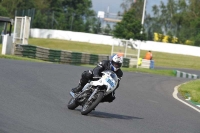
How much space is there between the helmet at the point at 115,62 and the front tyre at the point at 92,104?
0.55m

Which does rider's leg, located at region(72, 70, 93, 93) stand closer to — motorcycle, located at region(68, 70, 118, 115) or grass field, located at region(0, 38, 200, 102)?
motorcycle, located at region(68, 70, 118, 115)

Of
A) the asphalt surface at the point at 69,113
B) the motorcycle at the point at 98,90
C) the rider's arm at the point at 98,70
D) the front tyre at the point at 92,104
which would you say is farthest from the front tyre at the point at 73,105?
the rider's arm at the point at 98,70

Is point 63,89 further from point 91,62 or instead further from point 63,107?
point 91,62

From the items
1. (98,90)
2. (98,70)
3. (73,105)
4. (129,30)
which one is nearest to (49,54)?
(129,30)

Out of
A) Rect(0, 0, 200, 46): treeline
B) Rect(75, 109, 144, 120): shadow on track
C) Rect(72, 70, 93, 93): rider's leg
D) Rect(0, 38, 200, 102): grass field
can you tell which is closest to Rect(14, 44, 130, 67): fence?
Rect(0, 0, 200, 46): treeline

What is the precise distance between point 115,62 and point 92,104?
34.5 inches

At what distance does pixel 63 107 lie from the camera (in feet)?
37.0

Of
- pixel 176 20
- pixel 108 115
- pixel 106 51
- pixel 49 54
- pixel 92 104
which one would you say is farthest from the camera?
pixel 176 20

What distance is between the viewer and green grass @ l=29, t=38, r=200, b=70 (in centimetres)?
5372

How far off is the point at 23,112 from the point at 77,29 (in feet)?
180

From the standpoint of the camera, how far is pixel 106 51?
56812 millimetres

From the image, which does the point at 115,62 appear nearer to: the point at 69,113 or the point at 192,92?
the point at 69,113

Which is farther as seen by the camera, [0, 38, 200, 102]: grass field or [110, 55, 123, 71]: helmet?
[0, 38, 200, 102]: grass field

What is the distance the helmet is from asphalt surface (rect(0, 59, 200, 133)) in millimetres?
926
